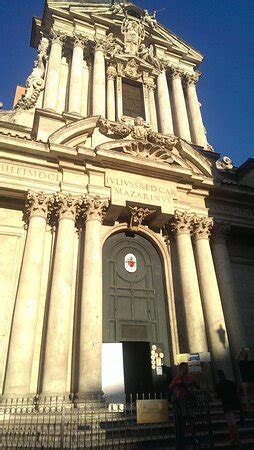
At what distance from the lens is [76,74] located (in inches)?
707

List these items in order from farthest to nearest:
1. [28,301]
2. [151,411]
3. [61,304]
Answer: [61,304], [28,301], [151,411]

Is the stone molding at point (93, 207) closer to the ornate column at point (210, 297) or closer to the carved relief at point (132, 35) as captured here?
the ornate column at point (210, 297)

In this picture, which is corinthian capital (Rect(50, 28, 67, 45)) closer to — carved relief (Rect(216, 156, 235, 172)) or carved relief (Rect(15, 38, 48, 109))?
carved relief (Rect(15, 38, 48, 109))

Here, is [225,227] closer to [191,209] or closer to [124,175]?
[191,209]

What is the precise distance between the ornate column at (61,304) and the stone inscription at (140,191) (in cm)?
172

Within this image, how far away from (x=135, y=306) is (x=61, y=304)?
3.40 m

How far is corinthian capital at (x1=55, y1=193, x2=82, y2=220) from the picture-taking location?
42.4 ft

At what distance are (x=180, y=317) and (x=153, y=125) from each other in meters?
10.5

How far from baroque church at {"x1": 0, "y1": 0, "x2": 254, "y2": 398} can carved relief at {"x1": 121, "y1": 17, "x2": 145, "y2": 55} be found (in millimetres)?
A: 3112

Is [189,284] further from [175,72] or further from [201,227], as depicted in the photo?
[175,72]

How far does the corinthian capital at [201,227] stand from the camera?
48.5 ft

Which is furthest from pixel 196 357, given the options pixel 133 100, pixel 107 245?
pixel 133 100

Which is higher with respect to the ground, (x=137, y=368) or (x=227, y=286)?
(x=227, y=286)

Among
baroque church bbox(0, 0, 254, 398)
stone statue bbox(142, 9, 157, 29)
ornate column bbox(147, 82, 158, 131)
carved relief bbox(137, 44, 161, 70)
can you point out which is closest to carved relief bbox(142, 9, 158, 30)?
stone statue bbox(142, 9, 157, 29)
